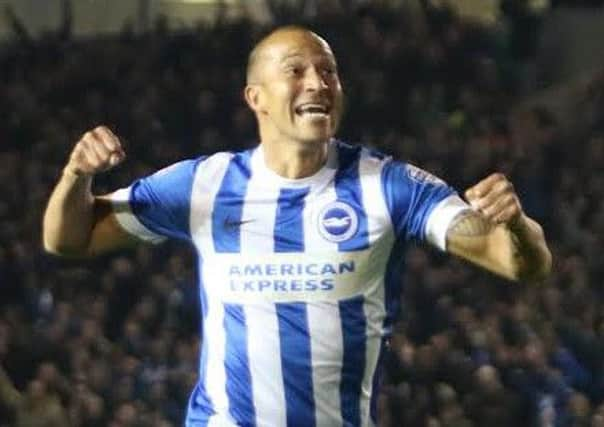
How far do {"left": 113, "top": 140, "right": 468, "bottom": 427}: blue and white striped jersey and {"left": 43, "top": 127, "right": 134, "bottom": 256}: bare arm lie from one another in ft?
0.71

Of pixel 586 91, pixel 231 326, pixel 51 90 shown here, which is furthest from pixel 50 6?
pixel 231 326

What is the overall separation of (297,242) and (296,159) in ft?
0.66

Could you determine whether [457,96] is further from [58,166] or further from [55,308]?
[55,308]

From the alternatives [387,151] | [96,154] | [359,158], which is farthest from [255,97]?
[387,151]

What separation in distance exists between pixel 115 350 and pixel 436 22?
5.61m

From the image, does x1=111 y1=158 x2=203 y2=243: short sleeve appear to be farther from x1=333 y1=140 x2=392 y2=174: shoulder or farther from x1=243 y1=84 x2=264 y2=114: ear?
x1=333 y1=140 x2=392 y2=174: shoulder

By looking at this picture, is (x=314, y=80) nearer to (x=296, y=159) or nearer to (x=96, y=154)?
(x=296, y=159)

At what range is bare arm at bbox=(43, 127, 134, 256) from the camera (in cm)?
508

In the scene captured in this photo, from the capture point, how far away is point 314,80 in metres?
5.21

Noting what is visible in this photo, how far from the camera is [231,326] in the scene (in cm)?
525

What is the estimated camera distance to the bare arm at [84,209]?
16.7 feet

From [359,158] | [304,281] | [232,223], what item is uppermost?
[359,158]

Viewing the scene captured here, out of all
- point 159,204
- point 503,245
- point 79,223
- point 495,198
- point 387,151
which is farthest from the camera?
point 387,151

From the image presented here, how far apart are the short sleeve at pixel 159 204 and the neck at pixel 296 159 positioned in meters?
0.20
